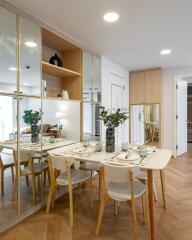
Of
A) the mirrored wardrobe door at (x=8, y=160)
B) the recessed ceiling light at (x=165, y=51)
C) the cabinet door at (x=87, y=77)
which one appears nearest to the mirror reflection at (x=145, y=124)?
the recessed ceiling light at (x=165, y=51)

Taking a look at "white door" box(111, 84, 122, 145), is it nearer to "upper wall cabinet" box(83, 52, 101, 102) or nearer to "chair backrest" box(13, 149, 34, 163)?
"upper wall cabinet" box(83, 52, 101, 102)

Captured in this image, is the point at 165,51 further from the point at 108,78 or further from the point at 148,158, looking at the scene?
the point at 148,158

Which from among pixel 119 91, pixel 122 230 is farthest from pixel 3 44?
pixel 119 91

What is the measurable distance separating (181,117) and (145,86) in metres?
1.39

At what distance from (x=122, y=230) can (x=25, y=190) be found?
127cm

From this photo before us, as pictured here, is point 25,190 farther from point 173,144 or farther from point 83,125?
point 173,144

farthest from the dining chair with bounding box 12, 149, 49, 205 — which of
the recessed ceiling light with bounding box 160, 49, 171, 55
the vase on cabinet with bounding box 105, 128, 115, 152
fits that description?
the recessed ceiling light with bounding box 160, 49, 171, 55

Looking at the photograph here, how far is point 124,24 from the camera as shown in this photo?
8.40ft

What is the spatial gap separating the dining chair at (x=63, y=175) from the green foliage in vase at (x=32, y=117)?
506 millimetres

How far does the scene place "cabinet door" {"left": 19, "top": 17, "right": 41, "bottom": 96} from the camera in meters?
2.21

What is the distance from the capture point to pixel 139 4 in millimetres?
2096

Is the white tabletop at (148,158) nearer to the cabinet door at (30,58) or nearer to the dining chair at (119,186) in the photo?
the dining chair at (119,186)

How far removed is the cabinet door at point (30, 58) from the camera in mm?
2211

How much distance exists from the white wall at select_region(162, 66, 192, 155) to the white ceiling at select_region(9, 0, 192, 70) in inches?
49.9
